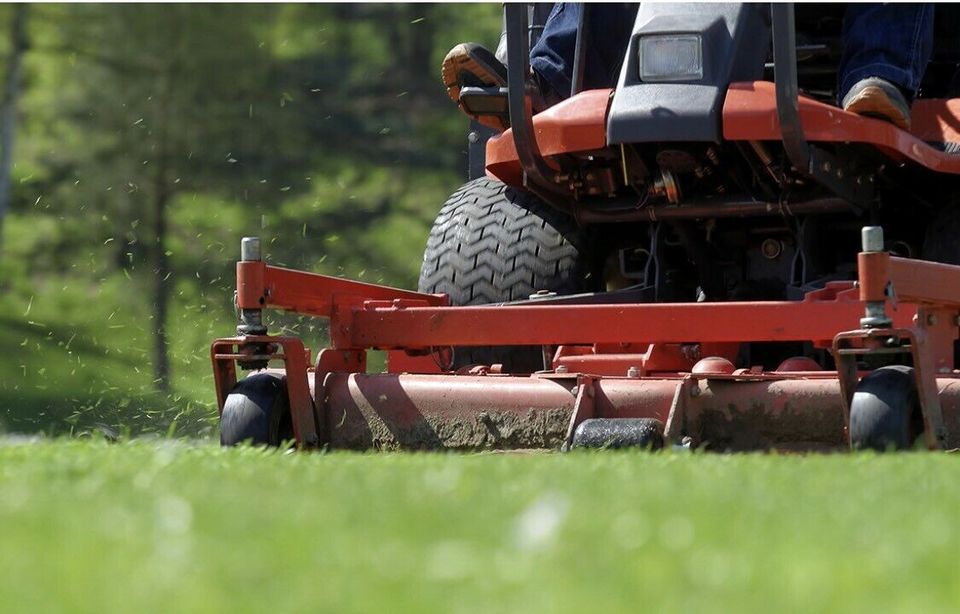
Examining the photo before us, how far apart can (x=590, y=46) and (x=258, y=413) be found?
6.68 feet

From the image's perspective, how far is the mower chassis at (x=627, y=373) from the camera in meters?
4.85

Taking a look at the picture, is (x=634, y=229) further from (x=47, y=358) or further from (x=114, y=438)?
(x=47, y=358)

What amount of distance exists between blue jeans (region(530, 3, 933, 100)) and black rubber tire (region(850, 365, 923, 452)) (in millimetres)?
1349

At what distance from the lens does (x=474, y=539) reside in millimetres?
2324

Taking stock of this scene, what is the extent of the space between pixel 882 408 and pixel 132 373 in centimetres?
1299

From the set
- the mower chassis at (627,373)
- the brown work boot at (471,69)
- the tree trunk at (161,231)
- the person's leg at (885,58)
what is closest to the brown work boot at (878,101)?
the person's leg at (885,58)

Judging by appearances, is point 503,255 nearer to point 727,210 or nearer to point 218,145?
point 727,210

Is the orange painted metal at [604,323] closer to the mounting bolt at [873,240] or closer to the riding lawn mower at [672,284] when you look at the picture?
the riding lawn mower at [672,284]

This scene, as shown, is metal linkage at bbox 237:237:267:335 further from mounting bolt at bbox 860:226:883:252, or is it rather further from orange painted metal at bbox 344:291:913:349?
mounting bolt at bbox 860:226:883:252

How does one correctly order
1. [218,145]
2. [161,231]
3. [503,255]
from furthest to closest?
[218,145]
[161,231]
[503,255]

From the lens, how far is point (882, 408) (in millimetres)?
4598

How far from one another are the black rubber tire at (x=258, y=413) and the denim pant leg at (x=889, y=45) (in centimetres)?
217

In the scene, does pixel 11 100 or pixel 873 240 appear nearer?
pixel 873 240

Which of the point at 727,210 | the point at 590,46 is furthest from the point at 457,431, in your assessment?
the point at 590,46
